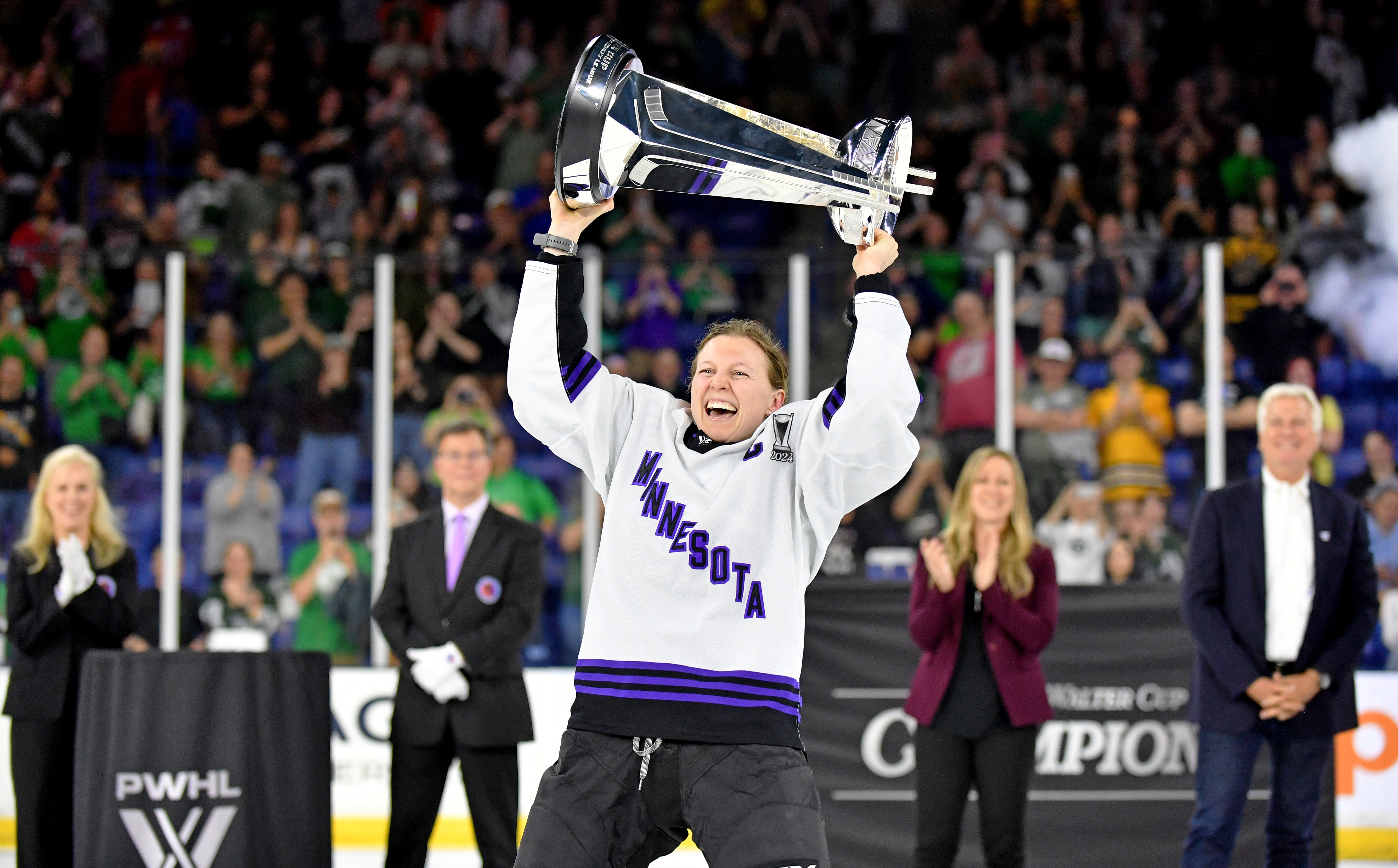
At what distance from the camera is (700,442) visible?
3.09 metres

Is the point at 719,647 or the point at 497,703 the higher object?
the point at 719,647

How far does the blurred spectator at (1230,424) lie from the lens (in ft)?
23.0

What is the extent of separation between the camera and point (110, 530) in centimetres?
550

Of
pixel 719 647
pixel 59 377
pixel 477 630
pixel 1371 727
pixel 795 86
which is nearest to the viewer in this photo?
pixel 719 647

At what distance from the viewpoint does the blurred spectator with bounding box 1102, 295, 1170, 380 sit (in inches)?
281

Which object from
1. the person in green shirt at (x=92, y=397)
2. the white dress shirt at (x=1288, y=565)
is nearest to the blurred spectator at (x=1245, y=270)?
the white dress shirt at (x=1288, y=565)

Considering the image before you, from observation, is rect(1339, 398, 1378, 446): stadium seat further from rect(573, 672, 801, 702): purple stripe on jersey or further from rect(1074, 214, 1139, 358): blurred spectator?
rect(573, 672, 801, 702): purple stripe on jersey

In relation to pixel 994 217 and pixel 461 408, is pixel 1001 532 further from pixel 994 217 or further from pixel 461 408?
pixel 994 217

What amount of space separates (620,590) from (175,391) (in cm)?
477

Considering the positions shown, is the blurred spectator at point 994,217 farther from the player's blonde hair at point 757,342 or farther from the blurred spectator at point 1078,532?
the player's blonde hair at point 757,342

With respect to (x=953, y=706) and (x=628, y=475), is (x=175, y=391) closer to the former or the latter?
(x=953, y=706)

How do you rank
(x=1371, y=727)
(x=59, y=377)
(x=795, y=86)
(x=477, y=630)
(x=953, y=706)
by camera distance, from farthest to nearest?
1. (x=795, y=86)
2. (x=59, y=377)
3. (x=1371, y=727)
4. (x=477, y=630)
5. (x=953, y=706)

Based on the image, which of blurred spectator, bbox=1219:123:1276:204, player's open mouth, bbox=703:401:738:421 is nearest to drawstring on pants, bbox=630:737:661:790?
player's open mouth, bbox=703:401:738:421

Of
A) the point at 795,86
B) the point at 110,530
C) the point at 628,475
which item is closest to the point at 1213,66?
the point at 795,86
